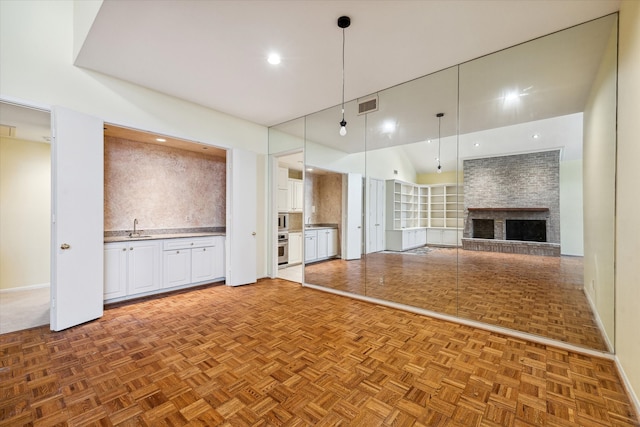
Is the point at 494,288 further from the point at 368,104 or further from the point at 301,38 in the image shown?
the point at 301,38

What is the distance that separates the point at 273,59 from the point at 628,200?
10.6ft

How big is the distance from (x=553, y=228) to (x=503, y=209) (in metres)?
0.47

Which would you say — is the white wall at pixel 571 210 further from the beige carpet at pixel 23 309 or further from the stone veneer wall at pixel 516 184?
the beige carpet at pixel 23 309

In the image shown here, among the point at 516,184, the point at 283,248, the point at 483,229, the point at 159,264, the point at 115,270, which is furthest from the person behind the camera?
the point at 283,248

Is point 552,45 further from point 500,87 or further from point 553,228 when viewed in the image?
point 553,228

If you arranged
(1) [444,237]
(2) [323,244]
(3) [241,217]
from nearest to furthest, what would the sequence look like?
(1) [444,237] < (3) [241,217] < (2) [323,244]

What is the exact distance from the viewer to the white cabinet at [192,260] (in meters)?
4.25

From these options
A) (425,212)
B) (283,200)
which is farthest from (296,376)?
(283,200)

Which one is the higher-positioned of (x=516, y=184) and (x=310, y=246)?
(x=516, y=184)

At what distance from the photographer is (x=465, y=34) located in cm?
255

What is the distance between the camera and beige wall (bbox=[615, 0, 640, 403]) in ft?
5.85

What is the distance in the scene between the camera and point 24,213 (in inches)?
177

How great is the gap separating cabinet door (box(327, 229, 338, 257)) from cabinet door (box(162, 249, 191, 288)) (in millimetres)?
2495

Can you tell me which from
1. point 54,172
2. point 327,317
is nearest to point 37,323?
point 54,172
